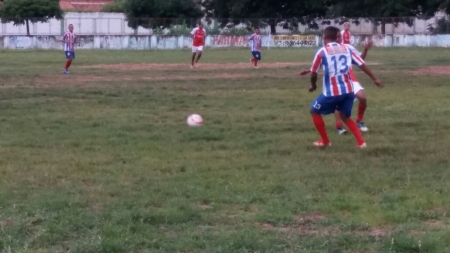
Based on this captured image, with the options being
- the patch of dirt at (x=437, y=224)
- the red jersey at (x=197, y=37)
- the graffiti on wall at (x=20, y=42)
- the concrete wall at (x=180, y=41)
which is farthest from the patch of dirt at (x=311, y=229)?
the graffiti on wall at (x=20, y=42)

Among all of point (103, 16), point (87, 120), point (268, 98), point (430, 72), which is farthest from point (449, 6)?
point (87, 120)

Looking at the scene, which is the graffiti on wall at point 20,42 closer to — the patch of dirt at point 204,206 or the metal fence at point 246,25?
the metal fence at point 246,25

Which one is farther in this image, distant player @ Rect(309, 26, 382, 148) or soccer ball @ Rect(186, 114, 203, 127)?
soccer ball @ Rect(186, 114, 203, 127)

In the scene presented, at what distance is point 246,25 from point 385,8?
11.7 m

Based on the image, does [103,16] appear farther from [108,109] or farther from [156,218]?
[156,218]

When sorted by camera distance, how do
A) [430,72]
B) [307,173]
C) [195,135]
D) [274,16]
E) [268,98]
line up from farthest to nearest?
[274,16]
[430,72]
[268,98]
[195,135]
[307,173]

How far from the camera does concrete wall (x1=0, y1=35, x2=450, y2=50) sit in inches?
2124

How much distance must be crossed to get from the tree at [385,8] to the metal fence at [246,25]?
121 cm

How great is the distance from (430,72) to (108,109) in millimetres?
→ 14167

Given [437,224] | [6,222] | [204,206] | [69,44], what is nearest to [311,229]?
[437,224]

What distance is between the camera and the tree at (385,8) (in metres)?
66.8

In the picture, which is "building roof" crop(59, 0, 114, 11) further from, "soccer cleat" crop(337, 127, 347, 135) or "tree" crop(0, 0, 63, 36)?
"soccer cleat" crop(337, 127, 347, 135)

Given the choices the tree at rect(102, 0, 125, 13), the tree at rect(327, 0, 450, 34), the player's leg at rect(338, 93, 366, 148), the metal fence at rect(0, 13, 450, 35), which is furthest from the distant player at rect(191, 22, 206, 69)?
the tree at rect(102, 0, 125, 13)

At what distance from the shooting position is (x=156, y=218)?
721cm
